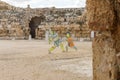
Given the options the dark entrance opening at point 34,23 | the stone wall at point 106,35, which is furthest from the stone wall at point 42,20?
the stone wall at point 106,35

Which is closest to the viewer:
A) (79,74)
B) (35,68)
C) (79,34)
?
(79,74)

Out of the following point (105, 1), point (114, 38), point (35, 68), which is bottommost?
point (35, 68)

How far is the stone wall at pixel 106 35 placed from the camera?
344 cm

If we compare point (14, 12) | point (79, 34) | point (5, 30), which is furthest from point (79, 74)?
point (14, 12)

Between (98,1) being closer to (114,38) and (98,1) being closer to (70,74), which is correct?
(114,38)

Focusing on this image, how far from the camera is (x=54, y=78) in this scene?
849 cm

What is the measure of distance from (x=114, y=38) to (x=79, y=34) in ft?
87.3

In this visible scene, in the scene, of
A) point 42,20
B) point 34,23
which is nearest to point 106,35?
point 42,20

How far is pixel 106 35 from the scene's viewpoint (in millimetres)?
3549

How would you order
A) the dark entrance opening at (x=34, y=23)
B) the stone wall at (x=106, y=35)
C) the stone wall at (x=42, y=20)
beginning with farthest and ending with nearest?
1. the dark entrance opening at (x=34, y=23)
2. the stone wall at (x=42, y=20)
3. the stone wall at (x=106, y=35)

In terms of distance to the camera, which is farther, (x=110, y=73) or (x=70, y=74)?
(x=70, y=74)

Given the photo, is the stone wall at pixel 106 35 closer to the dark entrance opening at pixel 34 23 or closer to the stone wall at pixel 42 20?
the stone wall at pixel 42 20

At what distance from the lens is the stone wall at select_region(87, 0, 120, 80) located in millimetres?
3444

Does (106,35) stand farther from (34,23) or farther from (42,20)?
(34,23)
